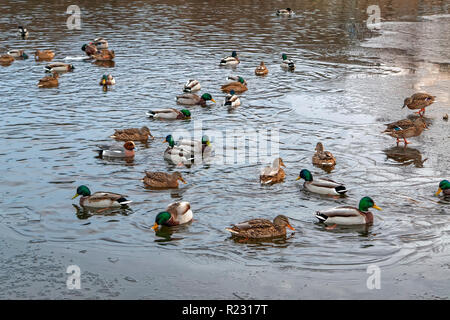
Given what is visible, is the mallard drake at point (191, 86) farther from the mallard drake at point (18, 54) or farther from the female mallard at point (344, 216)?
the female mallard at point (344, 216)

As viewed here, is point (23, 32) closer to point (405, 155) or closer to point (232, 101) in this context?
point (232, 101)

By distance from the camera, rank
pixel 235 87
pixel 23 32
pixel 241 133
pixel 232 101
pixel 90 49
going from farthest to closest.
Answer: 1. pixel 23 32
2. pixel 90 49
3. pixel 235 87
4. pixel 232 101
5. pixel 241 133

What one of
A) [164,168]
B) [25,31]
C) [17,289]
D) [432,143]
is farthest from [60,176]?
[25,31]

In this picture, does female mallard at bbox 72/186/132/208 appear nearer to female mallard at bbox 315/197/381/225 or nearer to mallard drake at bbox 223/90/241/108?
female mallard at bbox 315/197/381/225

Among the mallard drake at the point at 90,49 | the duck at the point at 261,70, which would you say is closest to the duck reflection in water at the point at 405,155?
the duck at the point at 261,70

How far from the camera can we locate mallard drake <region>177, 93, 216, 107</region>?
22.9 m

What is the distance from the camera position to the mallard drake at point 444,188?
48.7 feet

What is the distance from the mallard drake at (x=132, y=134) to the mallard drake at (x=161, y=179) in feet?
11.5

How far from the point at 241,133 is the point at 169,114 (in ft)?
9.40

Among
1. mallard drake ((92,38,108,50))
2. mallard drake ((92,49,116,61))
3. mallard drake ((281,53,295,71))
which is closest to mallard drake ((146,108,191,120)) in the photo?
mallard drake ((281,53,295,71))

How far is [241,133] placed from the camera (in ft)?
65.2

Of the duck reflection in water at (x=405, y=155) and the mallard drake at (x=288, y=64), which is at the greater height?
the mallard drake at (x=288, y=64)

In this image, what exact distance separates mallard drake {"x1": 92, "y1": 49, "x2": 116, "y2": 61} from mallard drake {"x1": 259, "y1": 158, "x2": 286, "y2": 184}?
15960mm

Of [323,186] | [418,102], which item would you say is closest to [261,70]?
[418,102]
